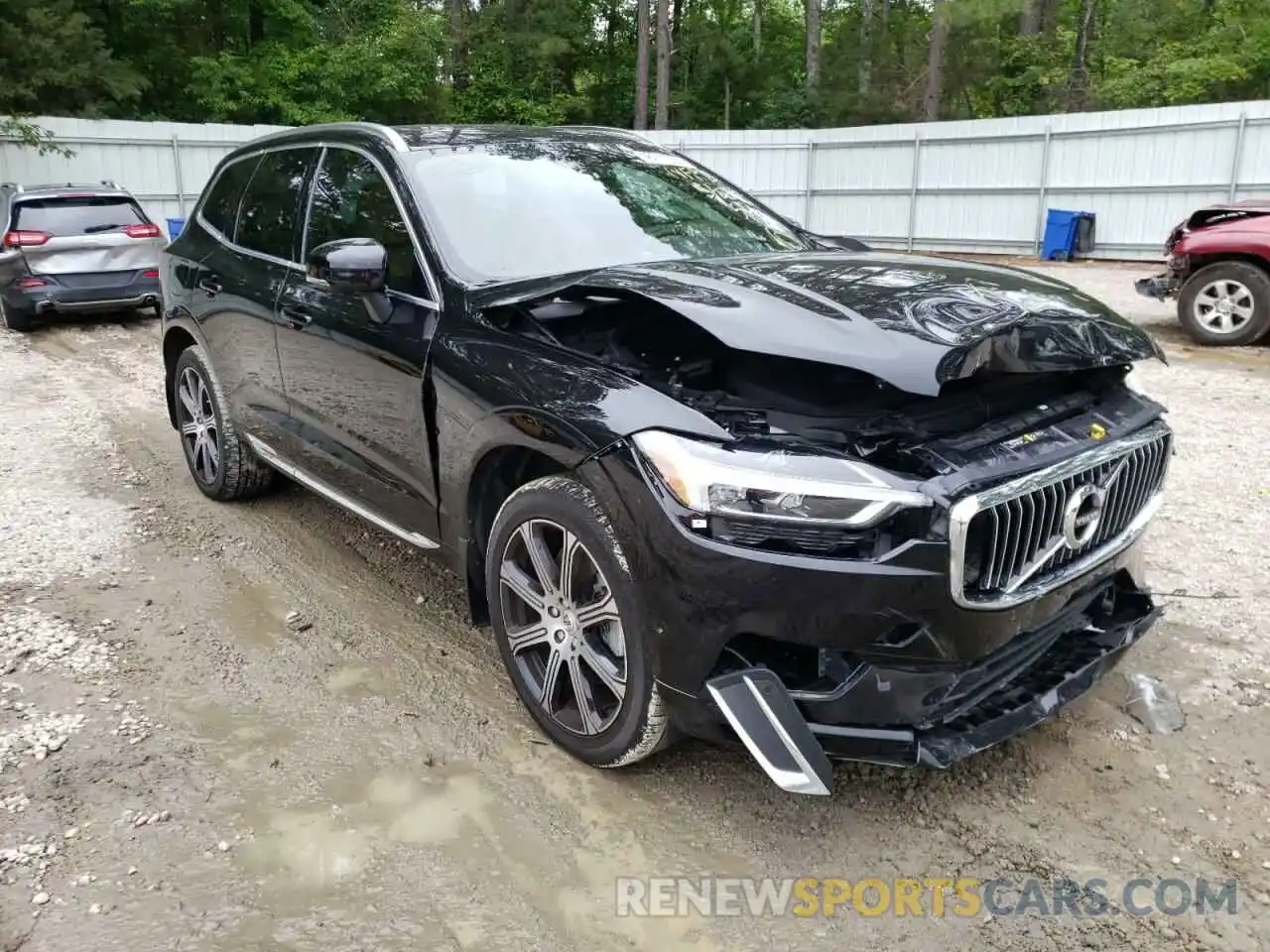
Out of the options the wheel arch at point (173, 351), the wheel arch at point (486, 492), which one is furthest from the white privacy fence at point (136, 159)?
the wheel arch at point (486, 492)

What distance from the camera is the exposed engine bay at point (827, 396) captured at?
2.53 m

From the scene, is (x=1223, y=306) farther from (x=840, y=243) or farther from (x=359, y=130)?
(x=359, y=130)

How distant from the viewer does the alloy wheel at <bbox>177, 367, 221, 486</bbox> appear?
5371mm

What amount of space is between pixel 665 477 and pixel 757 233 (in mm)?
2018

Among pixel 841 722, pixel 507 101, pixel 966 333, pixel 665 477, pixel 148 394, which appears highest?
pixel 507 101

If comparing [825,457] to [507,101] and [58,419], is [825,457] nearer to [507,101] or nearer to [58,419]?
[58,419]

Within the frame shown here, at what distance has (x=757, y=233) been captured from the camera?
13.8ft

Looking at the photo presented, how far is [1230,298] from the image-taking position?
9.61 m

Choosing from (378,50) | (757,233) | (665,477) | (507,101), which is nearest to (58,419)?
(757,233)

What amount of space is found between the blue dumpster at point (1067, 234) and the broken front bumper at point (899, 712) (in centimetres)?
1778

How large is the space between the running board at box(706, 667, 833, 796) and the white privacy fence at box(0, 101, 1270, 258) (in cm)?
1565

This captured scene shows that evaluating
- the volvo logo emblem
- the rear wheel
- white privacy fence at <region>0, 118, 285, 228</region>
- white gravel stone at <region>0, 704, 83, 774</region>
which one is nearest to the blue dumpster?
white privacy fence at <region>0, 118, 285, 228</region>

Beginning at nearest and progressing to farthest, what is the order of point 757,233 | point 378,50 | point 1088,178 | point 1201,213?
point 757,233, point 1201,213, point 1088,178, point 378,50

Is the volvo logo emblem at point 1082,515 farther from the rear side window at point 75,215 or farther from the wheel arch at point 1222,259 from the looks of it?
the rear side window at point 75,215
